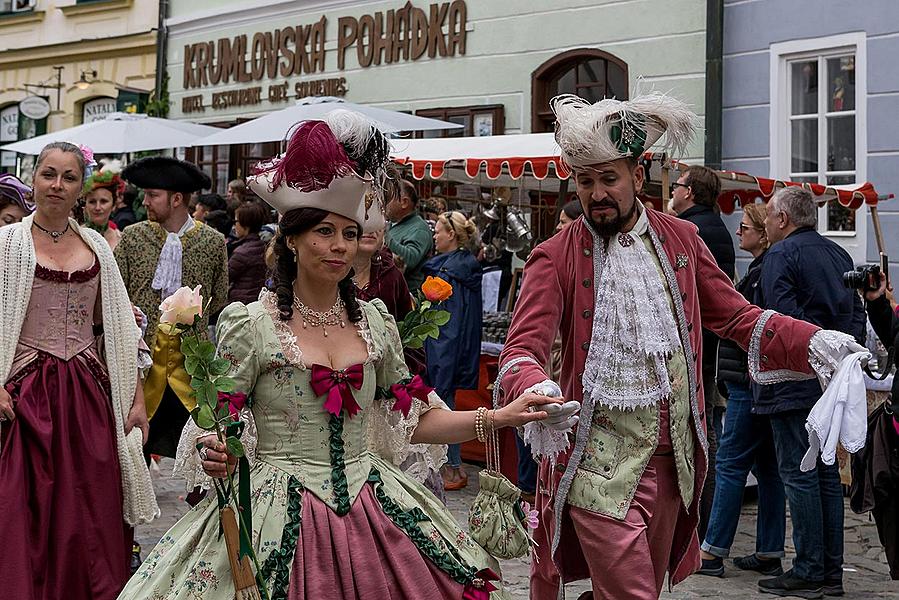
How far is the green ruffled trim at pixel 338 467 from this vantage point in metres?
3.28

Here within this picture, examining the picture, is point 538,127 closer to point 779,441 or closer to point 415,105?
point 415,105

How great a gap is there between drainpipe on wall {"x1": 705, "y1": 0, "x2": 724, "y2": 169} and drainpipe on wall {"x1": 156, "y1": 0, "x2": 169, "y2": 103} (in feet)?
30.2

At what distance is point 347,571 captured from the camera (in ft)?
10.3

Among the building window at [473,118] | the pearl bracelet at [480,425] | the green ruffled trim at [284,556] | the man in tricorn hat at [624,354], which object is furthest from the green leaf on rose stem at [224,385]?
the building window at [473,118]

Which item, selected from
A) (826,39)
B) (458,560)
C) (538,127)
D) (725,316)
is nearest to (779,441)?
(725,316)

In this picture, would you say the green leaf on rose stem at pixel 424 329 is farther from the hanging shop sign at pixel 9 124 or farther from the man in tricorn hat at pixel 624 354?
the hanging shop sign at pixel 9 124

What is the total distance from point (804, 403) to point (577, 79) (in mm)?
7274

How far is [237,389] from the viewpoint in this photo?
331cm

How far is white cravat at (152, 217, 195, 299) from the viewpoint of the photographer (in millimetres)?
6730

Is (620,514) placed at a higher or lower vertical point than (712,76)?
lower

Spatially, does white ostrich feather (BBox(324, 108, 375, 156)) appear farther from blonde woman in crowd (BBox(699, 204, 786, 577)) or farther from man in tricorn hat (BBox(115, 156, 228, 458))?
man in tricorn hat (BBox(115, 156, 228, 458))

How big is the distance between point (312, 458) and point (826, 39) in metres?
8.05

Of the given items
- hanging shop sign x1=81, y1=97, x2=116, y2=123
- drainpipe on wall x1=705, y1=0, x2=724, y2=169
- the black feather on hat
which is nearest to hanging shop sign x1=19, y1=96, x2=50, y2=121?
hanging shop sign x1=81, y1=97, x2=116, y2=123

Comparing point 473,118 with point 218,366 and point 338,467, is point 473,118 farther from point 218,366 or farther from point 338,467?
point 218,366
